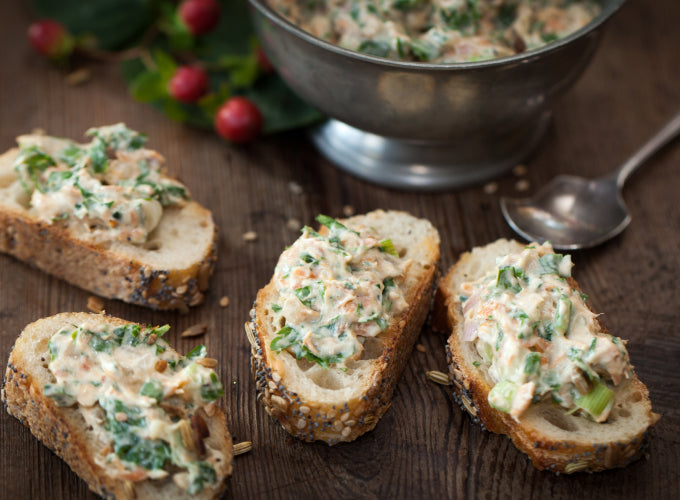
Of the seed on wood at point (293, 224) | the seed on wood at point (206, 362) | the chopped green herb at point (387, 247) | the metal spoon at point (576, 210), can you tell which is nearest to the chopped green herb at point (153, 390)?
the seed on wood at point (206, 362)

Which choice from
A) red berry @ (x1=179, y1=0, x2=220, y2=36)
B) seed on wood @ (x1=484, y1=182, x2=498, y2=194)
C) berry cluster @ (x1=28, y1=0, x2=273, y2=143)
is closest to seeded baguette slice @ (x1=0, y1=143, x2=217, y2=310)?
berry cluster @ (x1=28, y1=0, x2=273, y2=143)

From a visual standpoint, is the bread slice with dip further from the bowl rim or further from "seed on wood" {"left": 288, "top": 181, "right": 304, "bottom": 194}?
the bowl rim

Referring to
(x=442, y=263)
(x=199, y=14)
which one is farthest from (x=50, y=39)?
(x=442, y=263)

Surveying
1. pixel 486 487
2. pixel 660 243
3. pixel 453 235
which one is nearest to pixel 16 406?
pixel 486 487

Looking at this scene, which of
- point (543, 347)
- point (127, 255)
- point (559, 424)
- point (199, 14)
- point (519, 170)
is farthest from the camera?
point (199, 14)

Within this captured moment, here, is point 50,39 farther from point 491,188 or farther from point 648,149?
point 648,149

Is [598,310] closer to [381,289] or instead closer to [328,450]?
[381,289]
